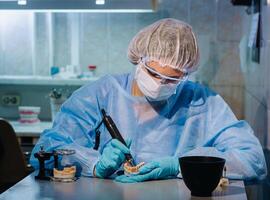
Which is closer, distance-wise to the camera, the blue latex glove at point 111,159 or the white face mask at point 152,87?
the blue latex glove at point 111,159

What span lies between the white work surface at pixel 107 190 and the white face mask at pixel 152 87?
33cm

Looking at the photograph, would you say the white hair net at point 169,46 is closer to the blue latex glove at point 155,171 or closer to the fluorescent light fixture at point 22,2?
the blue latex glove at point 155,171

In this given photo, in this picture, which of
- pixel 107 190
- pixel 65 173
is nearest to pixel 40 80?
pixel 65 173

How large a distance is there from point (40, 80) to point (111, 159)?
79.4 inches

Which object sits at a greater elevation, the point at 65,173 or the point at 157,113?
the point at 157,113

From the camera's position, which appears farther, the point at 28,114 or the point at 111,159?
the point at 28,114

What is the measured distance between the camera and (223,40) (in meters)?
3.57

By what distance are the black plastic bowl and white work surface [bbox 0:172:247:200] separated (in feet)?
0.09

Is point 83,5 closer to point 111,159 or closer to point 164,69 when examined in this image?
point 164,69

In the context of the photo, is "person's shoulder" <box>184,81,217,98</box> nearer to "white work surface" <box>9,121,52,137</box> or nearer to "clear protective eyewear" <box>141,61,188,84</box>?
"clear protective eyewear" <box>141,61,188,84</box>

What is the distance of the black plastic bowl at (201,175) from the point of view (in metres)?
1.50

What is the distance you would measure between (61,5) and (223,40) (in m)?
1.04

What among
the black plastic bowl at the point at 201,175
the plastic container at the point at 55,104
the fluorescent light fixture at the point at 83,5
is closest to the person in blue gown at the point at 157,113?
the black plastic bowl at the point at 201,175

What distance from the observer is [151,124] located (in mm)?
1954
